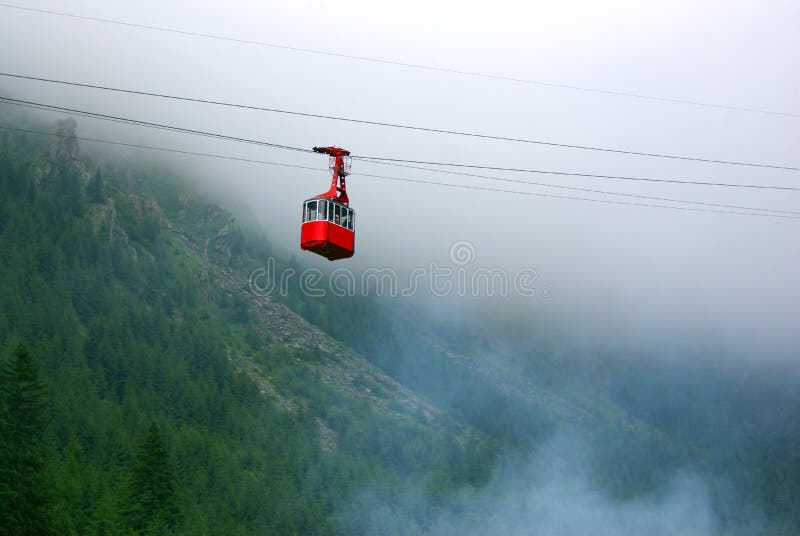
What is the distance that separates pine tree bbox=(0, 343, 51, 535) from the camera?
88.8m

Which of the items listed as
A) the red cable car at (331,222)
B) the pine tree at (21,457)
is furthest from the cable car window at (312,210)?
the pine tree at (21,457)

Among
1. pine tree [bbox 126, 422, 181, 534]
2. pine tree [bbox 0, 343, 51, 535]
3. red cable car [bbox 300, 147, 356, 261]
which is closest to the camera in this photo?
red cable car [bbox 300, 147, 356, 261]

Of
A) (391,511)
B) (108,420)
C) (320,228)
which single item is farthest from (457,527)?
(320,228)

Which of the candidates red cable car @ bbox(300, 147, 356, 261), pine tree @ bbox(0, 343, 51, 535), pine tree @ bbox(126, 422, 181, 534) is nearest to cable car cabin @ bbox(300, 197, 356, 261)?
red cable car @ bbox(300, 147, 356, 261)

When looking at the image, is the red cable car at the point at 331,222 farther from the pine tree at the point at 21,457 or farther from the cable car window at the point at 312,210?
the pine tree at the point at 21,457

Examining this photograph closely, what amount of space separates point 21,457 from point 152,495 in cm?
2670

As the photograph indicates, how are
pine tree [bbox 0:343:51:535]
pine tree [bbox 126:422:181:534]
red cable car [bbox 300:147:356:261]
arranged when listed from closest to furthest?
red cable car [bbox 300:147:356:261] → pine tree [bbox 0:343:51:535] → pine tree [bbox 126:422:181:534]

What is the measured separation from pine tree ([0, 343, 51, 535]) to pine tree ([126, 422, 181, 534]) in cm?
1428

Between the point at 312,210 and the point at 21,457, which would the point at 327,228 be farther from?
the point at 21,457

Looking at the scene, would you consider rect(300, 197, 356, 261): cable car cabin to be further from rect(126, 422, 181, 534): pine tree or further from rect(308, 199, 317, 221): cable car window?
rect(126, 422, 181, 534): pine tree

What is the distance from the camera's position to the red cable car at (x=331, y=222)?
200 feet

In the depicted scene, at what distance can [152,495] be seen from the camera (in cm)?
11850

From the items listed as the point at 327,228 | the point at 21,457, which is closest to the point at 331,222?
the point at 327,228

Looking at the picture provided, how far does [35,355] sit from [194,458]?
1241 inches
